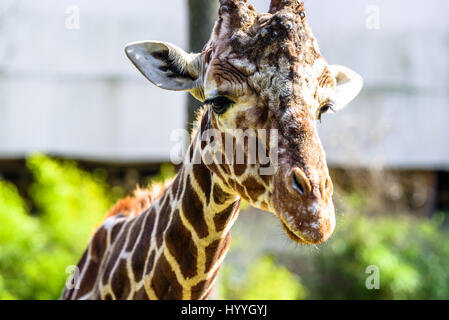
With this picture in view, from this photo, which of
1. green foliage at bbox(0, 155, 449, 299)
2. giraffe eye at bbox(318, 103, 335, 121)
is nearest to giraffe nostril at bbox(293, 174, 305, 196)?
giraffe eye at bbox(318, 103, 335, 121)

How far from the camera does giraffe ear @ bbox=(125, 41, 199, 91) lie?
10.1 ft

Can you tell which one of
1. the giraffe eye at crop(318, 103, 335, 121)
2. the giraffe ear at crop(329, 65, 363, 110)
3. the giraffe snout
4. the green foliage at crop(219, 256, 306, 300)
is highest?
the giraffe ear at crop(329, 65, 363, 110)

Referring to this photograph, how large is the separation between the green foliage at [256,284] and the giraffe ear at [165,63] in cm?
437

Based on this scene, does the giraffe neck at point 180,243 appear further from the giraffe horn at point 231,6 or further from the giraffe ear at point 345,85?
the giraffe ear at point 345,85

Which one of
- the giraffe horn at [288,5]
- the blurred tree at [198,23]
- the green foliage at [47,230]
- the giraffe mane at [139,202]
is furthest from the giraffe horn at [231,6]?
the green foliage at [47,230]

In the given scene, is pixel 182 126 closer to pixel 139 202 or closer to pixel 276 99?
pixel 139 202

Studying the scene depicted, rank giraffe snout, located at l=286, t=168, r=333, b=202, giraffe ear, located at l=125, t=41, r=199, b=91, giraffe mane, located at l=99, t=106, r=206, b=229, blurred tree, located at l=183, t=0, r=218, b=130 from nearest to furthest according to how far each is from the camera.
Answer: giraffe snout, located at l=286, t=168, r=333, b=202 → giraffe ear, located at l=125, t=41, r=199, b=91 → giraffe mane, located at l=99, t=106, r=206, b=229 → blurred tree, located at l=183, t=0, r=218, b=130

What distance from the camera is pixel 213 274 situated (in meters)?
3.27

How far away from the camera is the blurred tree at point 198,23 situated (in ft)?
17.5

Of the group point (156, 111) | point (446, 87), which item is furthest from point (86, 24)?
point (446, 87)

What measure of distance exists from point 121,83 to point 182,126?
8.46 ft

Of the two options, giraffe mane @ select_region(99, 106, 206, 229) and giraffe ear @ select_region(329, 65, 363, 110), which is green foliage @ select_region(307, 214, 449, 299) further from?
giraffe ear @ select_region(329, 65, 363, 110)

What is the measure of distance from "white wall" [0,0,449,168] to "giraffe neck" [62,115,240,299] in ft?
21.9

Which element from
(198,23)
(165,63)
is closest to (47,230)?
(198,23)
